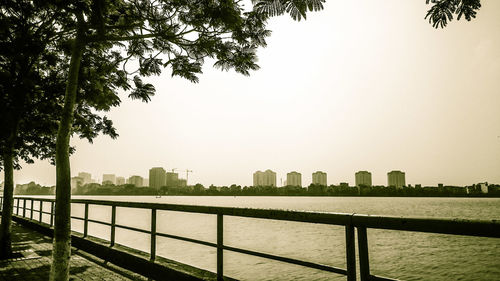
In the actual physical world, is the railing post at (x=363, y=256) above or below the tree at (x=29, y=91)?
below

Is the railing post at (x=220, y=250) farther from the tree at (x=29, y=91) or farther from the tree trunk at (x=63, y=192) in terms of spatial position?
the tree at (x=29, y=91)

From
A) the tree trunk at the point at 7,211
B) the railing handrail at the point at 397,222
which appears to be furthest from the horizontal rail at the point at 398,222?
the tree trunk at the point at 7,211

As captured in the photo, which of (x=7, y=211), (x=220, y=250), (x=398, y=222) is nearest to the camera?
(x=398, y=222)

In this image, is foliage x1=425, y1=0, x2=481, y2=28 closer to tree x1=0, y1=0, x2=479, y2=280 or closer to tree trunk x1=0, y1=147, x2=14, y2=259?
tree x1=0, y1=0, x2=479, y2=280

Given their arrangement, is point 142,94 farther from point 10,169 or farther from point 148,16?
point 10,169

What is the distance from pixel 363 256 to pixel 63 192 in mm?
4107

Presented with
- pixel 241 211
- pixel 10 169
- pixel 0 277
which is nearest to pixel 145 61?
pixel 241 211

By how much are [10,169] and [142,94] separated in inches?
201

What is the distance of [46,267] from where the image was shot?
6484 mm

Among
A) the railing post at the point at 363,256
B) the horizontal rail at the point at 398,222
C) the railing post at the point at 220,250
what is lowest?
the railing post at the point at 220,250

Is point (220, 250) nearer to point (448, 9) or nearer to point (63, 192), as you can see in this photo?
point (63, 192)

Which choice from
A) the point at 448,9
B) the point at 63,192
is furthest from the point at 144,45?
the point at 448,9

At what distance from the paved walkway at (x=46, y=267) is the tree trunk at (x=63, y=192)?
1346mm

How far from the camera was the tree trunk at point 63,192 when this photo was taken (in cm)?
437
